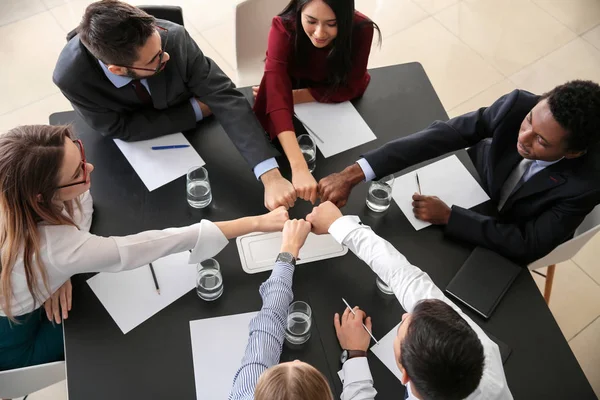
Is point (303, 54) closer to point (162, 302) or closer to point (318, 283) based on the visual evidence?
point (318, 283)

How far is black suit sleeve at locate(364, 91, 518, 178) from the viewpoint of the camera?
1.92 m

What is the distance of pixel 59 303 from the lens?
63.7 inches

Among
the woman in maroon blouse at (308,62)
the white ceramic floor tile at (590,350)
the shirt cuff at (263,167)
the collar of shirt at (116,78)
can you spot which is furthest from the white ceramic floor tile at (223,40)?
the white ceramic floor tile at (590,350)

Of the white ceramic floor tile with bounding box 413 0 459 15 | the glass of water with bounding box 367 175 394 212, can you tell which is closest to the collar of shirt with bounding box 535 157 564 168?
the glass of water with bounding box 367 175 394 212

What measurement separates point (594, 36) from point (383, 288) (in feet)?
9.95

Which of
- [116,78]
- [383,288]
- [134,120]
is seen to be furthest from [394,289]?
[116,78]

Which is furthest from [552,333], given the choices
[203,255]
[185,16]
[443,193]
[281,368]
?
[185,16]

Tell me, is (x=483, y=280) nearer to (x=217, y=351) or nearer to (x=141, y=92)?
(x=217, y=351)

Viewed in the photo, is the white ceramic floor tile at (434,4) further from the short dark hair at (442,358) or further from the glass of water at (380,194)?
the short dark hair at (442,358)


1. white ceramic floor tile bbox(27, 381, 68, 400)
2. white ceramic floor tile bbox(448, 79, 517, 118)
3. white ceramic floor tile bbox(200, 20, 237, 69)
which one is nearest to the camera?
white ceramic floor tile bbox(27, 381, 68, 400)

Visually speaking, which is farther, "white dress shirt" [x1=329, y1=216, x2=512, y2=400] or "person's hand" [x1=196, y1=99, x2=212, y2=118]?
"person's hand" [x1=196, y1=99, x2=212, y2=118]

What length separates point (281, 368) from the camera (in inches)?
49.3

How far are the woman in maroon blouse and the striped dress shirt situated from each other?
48cm

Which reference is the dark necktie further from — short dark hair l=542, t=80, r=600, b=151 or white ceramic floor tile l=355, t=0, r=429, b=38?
white ceramic floor tile l=355, t=0, r=429, b=38
